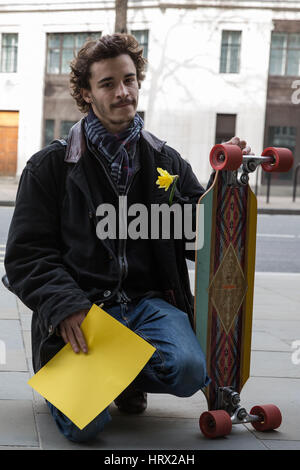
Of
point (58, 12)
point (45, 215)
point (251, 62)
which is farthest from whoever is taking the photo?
point (58, 12)

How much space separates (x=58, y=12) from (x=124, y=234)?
26.3 m

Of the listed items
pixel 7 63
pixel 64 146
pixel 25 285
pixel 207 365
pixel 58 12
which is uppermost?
pixel 58 12

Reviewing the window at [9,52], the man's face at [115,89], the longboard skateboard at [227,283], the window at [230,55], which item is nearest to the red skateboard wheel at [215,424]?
the longboard skateboard at [227,283]

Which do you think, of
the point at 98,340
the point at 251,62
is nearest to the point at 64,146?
the point at 98,340

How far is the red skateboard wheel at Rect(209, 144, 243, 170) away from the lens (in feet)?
9.78

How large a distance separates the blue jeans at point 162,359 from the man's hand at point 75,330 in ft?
0.80

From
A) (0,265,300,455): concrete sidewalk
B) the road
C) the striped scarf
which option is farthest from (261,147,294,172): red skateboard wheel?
the road

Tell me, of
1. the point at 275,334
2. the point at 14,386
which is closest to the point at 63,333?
the point at 14,386

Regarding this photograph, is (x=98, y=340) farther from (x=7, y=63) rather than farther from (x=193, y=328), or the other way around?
(x=7, y=63)

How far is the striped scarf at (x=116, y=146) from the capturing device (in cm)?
320

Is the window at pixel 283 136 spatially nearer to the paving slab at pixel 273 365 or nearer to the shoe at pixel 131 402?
the paving slab at pixel 273 365

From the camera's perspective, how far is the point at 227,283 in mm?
3092

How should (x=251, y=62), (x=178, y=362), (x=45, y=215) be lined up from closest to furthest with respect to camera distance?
(x=178, y=362), (x=45, y=215), (x=251, y=62)

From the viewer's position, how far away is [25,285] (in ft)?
9.99
